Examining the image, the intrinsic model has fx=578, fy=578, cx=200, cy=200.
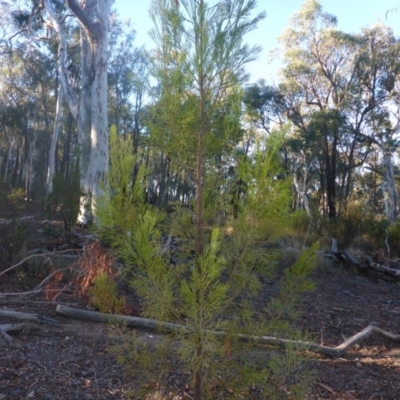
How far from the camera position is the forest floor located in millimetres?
3773

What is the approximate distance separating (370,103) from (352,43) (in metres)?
2.68

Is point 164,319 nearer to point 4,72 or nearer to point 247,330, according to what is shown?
point 247,330

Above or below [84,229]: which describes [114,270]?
below

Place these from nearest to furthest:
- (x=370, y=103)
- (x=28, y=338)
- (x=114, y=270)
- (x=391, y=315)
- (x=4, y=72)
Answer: (x=28, y=338), (x=114, y=270), (x=391, y=315), (x=370, y=103), (x=4, y=72)

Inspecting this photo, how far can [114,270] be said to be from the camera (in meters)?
6.30

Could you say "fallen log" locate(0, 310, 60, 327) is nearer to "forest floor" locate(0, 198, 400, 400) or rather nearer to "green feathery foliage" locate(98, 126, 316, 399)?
"forest floor" locate(0, 198, 400, 400)

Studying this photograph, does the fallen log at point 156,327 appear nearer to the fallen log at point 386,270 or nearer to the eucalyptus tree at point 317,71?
the fallen log at point 386,270

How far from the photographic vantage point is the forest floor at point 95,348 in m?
3.77

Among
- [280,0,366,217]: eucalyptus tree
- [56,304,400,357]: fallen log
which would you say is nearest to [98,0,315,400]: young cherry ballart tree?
[56,304,400,357]: fallen log

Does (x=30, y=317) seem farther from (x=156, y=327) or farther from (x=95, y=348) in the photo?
(x=156, y=327)

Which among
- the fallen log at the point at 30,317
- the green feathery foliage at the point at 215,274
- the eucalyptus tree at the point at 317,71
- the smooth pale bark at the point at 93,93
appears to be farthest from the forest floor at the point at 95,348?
the eucalyptus tree at the point at 317,71

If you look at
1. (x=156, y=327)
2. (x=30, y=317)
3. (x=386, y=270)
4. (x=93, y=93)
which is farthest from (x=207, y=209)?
(x=93, y=93)

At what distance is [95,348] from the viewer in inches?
179

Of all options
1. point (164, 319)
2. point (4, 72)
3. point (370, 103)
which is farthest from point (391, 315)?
point (4, 72)
